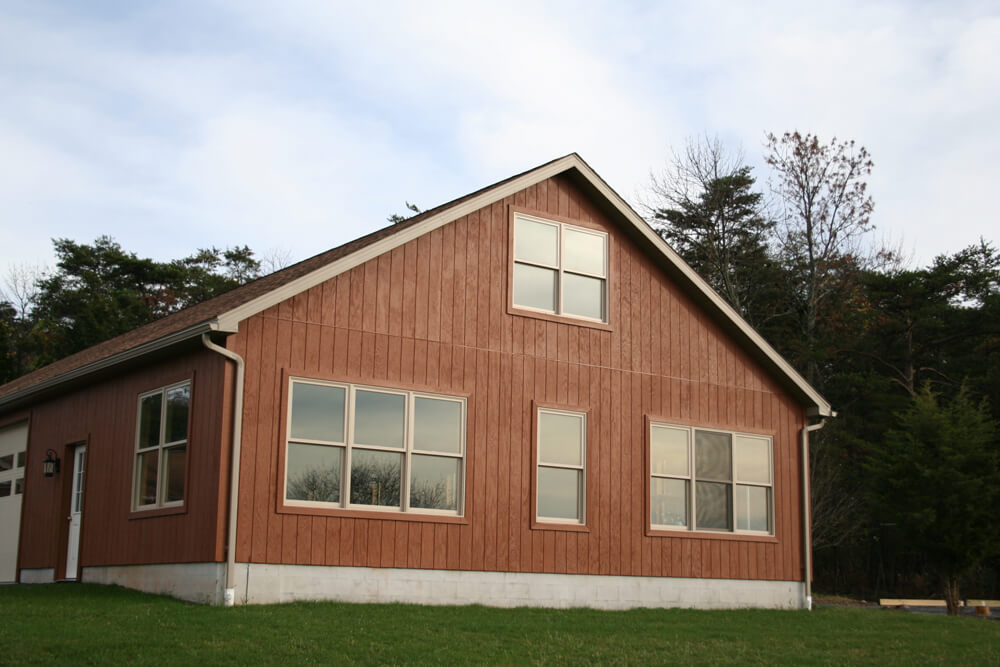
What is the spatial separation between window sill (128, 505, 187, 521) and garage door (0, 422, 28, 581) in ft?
17.8

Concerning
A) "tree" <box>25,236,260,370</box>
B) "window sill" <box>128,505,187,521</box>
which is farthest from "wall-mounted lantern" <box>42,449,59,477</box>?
"tree" <box>25,236,260,370</box>

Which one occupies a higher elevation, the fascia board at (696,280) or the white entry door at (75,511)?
the fascia board at (696,280)

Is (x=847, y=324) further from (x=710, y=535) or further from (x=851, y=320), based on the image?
(x=710, y=535)

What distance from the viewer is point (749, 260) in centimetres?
3778

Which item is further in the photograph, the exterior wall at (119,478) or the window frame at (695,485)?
the window frame at (695,485)

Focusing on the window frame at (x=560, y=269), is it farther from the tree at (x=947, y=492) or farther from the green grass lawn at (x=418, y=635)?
the tree at (x=947, y=492)

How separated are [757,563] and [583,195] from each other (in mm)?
6821

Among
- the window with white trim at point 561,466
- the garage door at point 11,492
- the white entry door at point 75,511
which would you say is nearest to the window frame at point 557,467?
the window with white trim at point 561,466

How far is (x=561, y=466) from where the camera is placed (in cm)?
1602

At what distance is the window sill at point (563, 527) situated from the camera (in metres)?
15.6

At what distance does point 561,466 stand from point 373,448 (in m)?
3.28

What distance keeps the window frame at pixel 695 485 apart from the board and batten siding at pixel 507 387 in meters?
0.11

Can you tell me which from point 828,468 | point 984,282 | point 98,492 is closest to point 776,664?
point 98,492

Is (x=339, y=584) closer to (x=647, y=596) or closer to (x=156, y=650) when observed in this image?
(x=156, y=650)
